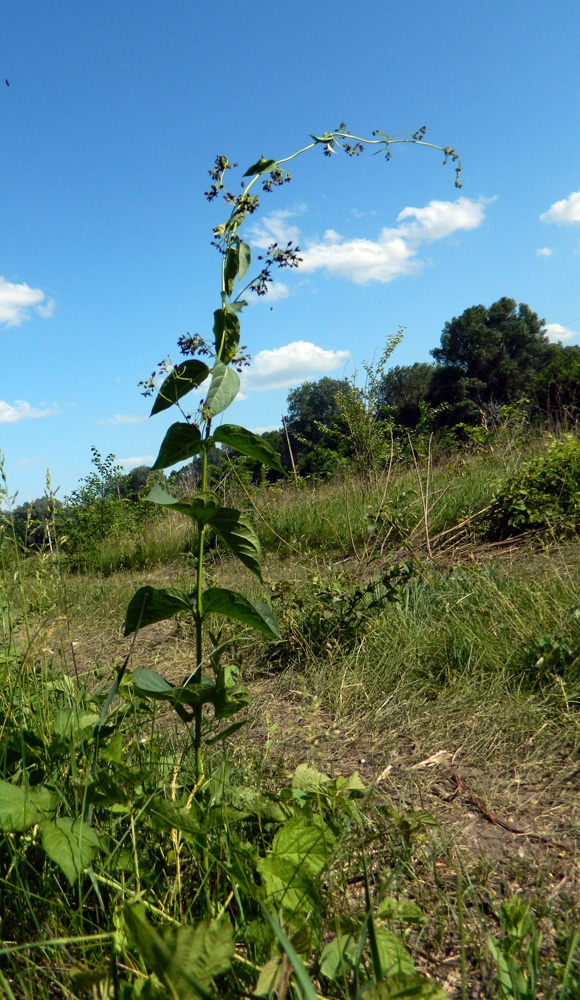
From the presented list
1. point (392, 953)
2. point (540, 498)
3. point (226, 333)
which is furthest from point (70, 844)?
point (540, 498)

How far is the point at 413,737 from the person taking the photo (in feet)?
6.48

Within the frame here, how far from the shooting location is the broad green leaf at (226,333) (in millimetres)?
1307

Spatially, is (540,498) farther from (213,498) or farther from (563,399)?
(563,399)

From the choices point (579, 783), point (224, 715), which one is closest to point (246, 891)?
point (224, 715)

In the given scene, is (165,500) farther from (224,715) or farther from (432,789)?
(432,789)

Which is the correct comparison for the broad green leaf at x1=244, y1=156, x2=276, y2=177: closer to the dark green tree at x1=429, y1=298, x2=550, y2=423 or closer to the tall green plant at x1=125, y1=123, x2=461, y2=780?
the tall green plant at x1=125, y1=123, x2=461, y2=780

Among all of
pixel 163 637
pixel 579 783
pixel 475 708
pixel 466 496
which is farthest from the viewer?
pixel 466 496

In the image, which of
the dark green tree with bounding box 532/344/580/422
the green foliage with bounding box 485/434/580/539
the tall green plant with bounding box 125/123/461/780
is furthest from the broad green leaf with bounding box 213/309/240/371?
the dark green tree with bounding box 532/344/580/422

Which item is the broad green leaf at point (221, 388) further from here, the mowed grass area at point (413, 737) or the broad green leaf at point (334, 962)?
the broad green leaf at point (334, 962)

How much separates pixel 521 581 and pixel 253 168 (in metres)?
2.11

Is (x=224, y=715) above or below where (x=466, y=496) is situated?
below

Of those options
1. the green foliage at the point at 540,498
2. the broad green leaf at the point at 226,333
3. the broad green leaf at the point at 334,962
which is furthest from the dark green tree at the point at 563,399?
the broad green leaf at the point at 334,962

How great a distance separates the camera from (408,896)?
124 cm

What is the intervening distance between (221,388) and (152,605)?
46 centimetres
